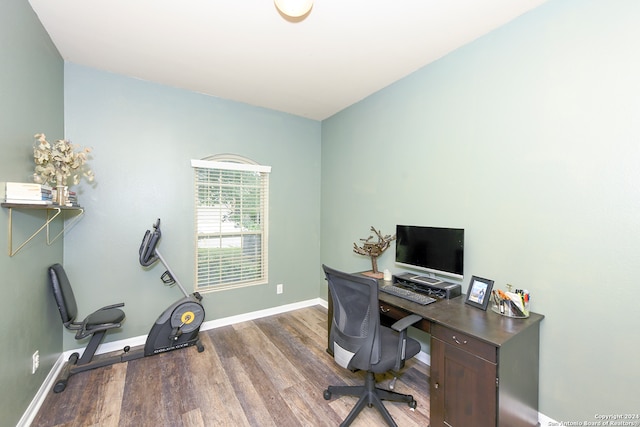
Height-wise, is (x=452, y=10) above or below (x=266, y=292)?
above

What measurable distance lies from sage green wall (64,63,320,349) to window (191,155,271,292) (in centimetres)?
11

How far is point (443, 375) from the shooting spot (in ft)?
5.36

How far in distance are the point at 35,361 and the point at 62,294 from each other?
1.60 feet

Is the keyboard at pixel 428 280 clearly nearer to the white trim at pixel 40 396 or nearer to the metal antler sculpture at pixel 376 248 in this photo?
the metal antler sculpture at pixel 376 248

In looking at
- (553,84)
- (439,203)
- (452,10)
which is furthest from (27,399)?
(553,84)

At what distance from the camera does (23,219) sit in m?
1.77

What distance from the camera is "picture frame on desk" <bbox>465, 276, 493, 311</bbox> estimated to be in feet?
6.02

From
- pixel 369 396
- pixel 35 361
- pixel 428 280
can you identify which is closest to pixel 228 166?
pixel 35 361

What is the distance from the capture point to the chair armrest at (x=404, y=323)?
1621mm

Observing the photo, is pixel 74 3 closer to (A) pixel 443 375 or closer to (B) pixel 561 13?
(B) pixel 561 13

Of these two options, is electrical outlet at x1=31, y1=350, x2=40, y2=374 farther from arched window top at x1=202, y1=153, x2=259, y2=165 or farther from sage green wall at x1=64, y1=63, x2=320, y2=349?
arched window top at x1=202, y1=153, x2=259, y2=165

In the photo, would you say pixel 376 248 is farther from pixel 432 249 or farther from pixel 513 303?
pixel 513 303

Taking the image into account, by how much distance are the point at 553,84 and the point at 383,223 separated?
1.77 m

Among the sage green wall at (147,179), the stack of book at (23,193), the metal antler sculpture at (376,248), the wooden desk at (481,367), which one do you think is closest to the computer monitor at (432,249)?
the metal antler sculpture at (376,248)
